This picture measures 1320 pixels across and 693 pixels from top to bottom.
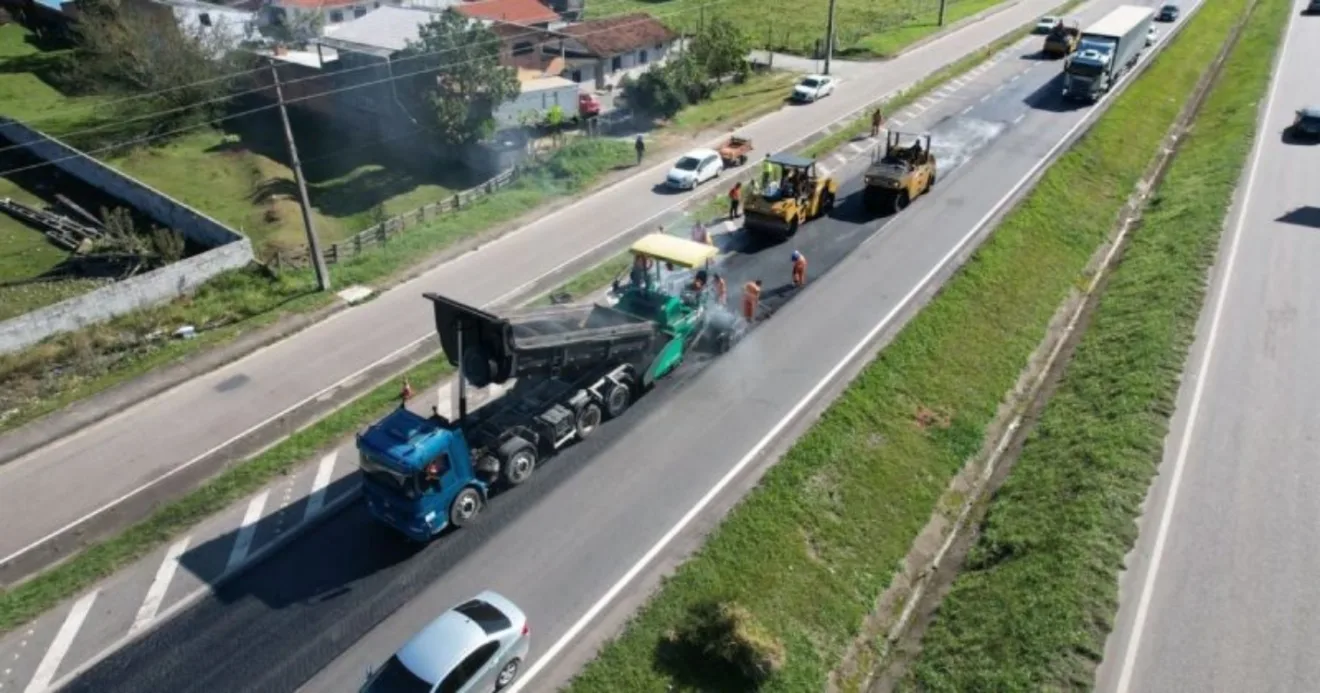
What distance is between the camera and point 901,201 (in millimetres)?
31922

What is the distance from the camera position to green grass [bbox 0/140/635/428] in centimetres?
2347

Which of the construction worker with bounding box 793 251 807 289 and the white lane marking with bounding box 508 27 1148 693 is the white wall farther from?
the construction worker with bounding box 793 251 807 289

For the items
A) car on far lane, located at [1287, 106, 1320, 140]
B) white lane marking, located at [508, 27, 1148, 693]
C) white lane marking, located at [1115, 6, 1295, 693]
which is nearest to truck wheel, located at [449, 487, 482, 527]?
white lane marking, located at [508, 27, 1148, 693]

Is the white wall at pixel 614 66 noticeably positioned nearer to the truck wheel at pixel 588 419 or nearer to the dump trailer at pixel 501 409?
the dump trailer at pixel 501 409

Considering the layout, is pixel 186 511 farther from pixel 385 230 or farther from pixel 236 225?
pixel 236 225

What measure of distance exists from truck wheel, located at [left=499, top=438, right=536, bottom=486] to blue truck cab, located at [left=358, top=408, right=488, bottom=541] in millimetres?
918

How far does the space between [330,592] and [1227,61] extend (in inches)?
2453

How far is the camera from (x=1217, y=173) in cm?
3434

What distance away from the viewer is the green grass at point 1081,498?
14.0m

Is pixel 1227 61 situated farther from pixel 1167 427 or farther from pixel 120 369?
pixel 120 369

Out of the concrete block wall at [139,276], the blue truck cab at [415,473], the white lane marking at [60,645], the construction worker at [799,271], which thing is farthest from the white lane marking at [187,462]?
the construction worker at [799,271]

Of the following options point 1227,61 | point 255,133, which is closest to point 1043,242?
point 1227,61

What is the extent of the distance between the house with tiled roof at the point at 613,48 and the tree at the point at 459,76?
11.9m

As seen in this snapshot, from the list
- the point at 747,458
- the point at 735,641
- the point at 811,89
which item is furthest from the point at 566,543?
the point at 811,89
